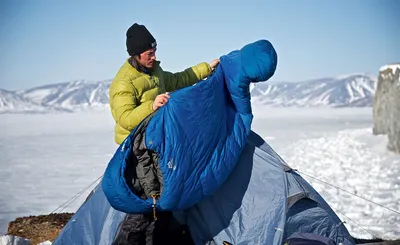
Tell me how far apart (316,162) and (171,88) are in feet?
22.6

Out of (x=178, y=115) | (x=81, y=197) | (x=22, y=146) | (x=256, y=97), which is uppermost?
(x=178, y=115)

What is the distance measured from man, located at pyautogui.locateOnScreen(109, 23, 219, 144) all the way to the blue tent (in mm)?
131

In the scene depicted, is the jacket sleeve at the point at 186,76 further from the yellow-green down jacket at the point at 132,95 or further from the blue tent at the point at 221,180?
the blue tent at the point at 221,180

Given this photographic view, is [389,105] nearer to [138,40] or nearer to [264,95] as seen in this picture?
[138,40]

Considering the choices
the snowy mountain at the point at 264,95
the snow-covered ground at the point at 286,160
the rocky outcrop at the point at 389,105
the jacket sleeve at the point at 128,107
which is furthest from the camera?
the snowy mountain at the point at 264,95

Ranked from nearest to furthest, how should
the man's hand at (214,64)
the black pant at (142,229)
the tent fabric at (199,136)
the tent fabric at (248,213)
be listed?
the tent fabric at (199,136) < the black pant at (142,229) < the tent fabric at (248,213) < the man's hand at (214,64)

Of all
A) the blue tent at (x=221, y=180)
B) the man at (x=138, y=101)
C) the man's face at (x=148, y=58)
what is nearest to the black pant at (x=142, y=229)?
the man at (x=138, y=101)

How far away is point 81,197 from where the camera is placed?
27.2 ft

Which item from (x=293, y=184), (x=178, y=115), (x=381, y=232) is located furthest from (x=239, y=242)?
(x=381, y=232)

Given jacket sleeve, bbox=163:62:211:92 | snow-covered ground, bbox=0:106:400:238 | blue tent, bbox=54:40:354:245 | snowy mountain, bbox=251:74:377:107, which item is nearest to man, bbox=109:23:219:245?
blue tent, bbox=54:40:354:245

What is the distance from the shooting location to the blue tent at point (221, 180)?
342 centimetres

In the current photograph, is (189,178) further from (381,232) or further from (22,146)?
(22,146)

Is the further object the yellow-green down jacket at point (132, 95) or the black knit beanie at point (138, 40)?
the black knit beanie at point (138, 40)

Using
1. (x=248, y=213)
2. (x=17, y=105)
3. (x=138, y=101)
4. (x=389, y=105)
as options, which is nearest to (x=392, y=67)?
(x=389, y=105)
